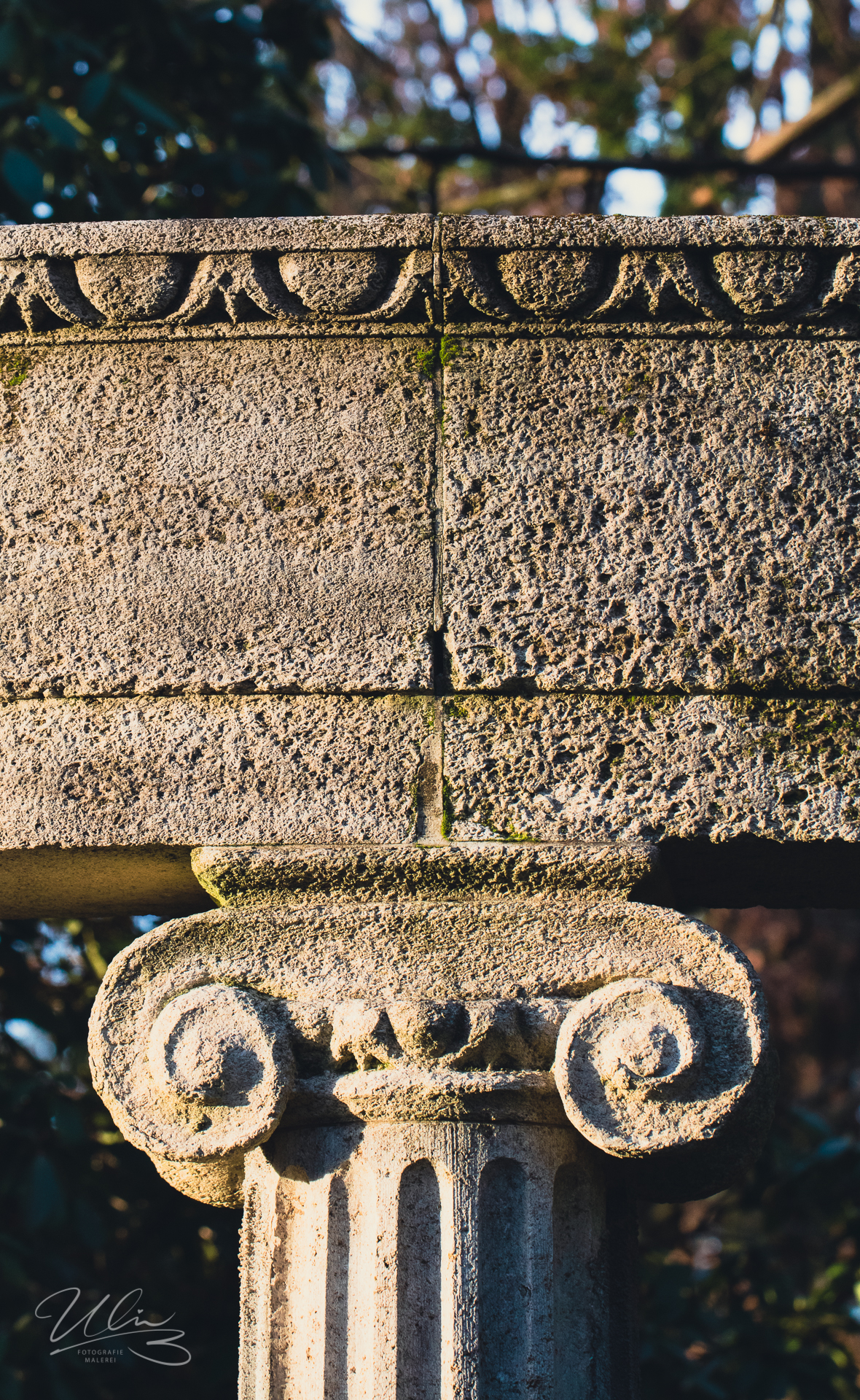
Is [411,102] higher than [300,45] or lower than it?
higher

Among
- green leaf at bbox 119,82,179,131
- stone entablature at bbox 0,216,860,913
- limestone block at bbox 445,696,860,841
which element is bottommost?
limestone block at bbox 445,696,860,841

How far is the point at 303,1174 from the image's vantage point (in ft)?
6.13

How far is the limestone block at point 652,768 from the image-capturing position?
193 cm

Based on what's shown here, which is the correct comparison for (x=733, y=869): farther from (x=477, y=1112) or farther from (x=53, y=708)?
(x=53, y=708)

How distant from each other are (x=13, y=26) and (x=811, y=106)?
4211 mm

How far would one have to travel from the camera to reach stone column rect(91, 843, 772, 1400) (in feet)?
5.83

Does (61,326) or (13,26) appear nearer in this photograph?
(61,326)

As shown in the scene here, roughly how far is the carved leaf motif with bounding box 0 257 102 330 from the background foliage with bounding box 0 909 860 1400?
6.32ft

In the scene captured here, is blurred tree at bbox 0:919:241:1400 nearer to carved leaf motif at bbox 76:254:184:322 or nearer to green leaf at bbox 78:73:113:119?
carved leaf motif at bbox 76:254:184:322

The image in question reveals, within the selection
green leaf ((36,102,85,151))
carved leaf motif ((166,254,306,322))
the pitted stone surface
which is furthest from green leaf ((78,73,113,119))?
the pitted stone surface

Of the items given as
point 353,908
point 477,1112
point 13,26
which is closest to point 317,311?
point 353,908

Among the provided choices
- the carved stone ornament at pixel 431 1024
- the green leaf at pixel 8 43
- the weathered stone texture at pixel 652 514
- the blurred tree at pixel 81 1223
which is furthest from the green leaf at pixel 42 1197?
the green leaf at pixel 8 43

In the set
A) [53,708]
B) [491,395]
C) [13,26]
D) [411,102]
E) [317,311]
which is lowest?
[53,708]

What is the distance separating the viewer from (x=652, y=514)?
2.04 meters
